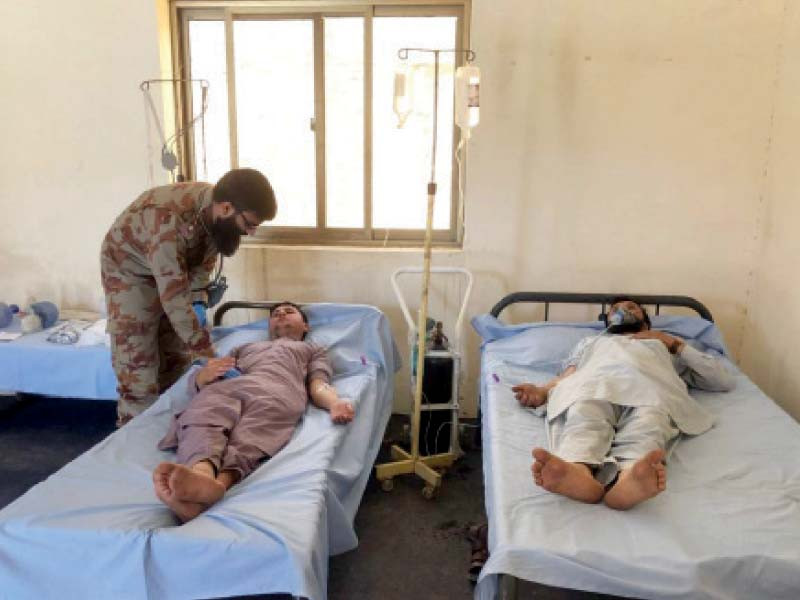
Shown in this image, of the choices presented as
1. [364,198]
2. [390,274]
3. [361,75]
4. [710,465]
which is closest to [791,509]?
[710,465]

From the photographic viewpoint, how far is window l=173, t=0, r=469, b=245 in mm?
3080

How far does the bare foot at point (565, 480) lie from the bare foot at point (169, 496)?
920 millimetres

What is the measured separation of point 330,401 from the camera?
2277 millimetres

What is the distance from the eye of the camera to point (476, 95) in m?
2.36

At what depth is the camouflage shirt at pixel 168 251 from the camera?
219 cm

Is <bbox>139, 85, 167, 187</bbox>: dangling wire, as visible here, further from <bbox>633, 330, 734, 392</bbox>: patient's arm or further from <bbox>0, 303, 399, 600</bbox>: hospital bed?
<bbox>633, 330, 734, 392</bbox>: patient's arm

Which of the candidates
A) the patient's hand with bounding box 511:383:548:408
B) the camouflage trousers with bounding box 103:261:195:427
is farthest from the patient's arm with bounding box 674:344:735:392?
the camouflage trousers with bounding box 103:261:195:427

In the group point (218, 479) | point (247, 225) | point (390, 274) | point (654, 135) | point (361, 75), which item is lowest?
point (218, 479)

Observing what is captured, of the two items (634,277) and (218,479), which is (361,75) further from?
(218,479)

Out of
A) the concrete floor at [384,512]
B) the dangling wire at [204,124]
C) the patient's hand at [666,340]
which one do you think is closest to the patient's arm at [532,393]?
the patient's hand at [666,340]

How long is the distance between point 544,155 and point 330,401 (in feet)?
5.35

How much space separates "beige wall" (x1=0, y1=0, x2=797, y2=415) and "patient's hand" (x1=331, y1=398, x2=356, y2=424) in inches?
41.9

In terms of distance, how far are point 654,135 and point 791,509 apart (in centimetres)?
191

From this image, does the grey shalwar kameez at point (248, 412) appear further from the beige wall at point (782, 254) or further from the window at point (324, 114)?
the beige wall at point (782, 254)
